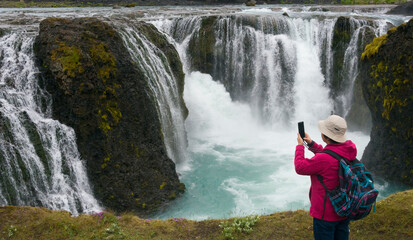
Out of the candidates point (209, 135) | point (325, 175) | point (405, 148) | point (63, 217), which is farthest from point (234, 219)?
point (209, 135)

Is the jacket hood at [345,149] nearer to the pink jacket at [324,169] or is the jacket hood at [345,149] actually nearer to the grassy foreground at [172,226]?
the pink jacket at [324,169]

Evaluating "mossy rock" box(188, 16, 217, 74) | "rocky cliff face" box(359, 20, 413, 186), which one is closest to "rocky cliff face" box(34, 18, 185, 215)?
"rocky cliff face" box(359, 20, 413, 186)

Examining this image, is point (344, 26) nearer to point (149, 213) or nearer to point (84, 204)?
point (149, 213)

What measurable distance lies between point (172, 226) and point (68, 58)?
5.86m

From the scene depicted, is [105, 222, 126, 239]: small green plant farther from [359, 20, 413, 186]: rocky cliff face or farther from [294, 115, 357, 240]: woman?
[359, 20, 413, 186]: rocky cliff face

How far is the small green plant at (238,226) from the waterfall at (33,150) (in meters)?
4.80

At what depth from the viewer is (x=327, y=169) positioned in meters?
4.02

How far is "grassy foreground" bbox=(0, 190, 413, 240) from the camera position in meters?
5.82

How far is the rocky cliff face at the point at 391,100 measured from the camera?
1108cm

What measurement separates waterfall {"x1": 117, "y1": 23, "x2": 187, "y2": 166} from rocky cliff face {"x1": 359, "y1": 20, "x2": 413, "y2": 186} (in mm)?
7191

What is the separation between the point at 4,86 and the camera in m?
9.20

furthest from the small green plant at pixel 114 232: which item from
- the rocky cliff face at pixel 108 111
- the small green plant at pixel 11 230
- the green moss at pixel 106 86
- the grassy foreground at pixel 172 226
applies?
the green moss at pixel 106 86

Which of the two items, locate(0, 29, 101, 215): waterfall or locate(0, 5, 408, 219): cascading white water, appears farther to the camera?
locate(0, 5, 408, 219): cascading white water

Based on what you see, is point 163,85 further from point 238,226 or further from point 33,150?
point 238,226
